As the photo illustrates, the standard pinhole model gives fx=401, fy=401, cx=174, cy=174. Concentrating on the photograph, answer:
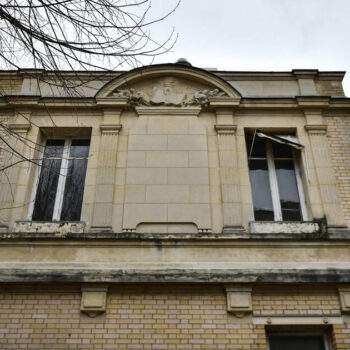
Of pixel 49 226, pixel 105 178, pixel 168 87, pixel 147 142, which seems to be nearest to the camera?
pixel 49 226

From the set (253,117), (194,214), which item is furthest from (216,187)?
(253,117)

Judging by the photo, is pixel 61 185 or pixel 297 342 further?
pixel 61 185

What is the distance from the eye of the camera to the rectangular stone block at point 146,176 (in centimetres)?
765

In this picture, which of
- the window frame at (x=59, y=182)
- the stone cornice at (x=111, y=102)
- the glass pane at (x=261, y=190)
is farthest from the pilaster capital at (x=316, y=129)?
the window frame at (x=59, y=182)

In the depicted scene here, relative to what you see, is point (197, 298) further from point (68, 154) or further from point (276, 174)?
point (68, 154)

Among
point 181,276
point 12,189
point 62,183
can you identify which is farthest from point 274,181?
point 12,189

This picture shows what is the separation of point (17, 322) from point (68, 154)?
3.52 metres

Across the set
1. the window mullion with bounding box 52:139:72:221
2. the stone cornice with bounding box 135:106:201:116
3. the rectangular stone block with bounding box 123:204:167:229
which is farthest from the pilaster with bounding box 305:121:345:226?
the window mullion with bounding box 52:139:72:221

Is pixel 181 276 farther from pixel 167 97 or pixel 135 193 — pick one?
pixel 167 97

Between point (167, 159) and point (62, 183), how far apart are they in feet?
7.07

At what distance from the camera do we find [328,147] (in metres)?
8.10

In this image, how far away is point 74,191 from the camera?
313 inches

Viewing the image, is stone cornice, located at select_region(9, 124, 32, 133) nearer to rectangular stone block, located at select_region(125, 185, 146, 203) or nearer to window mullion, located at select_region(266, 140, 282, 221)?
rectangular stone block, located at select_region(125, 185, 146, 203)

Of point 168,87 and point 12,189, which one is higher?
point 168,87
